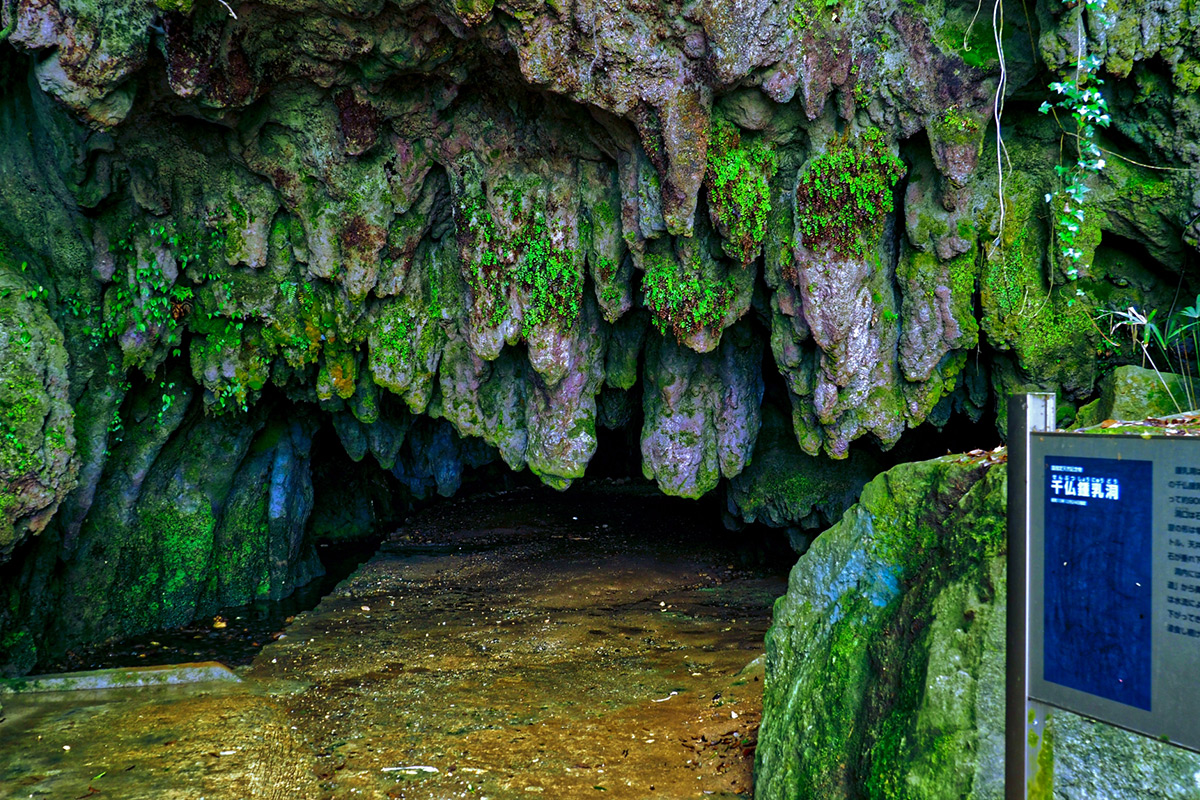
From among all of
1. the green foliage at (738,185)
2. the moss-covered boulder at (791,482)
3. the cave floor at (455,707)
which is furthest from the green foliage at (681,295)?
the cave floor at (455,707)

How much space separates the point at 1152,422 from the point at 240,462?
11.5 metres

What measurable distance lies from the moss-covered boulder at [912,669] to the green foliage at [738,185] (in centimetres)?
473

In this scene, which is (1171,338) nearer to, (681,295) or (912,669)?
(681,295)

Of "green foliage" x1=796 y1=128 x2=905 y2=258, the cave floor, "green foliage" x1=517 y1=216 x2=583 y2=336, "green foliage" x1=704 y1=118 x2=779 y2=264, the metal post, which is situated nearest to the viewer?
the metal post

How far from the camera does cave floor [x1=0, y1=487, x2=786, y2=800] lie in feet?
17.4

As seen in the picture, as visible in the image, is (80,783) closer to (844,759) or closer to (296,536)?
(844,759)

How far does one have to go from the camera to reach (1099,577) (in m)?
2.31

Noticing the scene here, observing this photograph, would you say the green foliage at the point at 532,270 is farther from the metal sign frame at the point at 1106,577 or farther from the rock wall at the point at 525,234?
the metal sign frame at the point at 1106,577

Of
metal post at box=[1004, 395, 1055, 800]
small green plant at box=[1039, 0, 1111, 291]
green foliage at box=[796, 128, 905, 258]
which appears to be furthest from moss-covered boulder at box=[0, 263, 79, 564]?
small green plant at box=[1039, 0, 1111, 291]

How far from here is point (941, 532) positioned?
12.4ft

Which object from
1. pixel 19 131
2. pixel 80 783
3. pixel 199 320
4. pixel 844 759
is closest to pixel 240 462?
pixel 199 320

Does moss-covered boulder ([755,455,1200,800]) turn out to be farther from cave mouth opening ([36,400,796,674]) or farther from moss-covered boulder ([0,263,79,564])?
moss-covered boulder ([0,263,79,564])

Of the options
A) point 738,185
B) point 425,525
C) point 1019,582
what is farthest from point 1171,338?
point 425,525

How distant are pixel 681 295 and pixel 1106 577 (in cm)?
681
